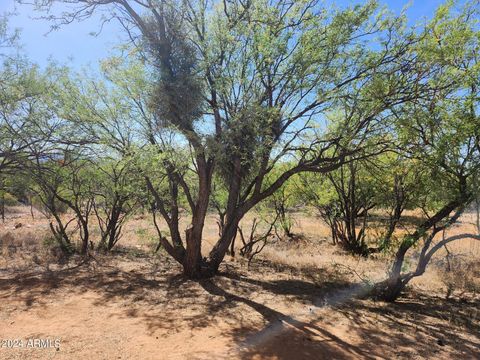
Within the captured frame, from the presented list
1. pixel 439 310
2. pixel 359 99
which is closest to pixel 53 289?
pixel 359 99

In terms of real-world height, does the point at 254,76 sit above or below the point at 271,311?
above

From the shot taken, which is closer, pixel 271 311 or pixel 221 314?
pixel 221 314

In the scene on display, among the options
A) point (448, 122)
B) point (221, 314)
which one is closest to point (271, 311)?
point (221, 314)

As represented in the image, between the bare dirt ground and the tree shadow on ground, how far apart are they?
0.06 feet

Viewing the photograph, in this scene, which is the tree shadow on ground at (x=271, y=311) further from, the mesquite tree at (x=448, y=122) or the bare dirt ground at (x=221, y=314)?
the mesquite tree at (x=448, y=122)

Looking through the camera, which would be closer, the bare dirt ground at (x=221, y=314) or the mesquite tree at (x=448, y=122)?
the bare dirt ground at (x=221, y=314)

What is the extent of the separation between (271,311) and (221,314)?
0.97m

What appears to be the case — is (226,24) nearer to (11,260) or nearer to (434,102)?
(434,102)

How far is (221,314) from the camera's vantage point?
19.6ft

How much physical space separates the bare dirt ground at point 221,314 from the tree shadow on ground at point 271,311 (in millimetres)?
18

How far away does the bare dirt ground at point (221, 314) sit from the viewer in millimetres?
4621

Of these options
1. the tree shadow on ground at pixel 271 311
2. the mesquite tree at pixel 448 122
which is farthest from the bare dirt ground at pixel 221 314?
the mesquite tree at pixel 448 122

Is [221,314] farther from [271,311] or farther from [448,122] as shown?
[448,122]

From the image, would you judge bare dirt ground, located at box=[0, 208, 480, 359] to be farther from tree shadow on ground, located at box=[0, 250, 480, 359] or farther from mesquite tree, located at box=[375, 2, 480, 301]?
mesquite tree, located at box=[375, 2, 480, 301]
